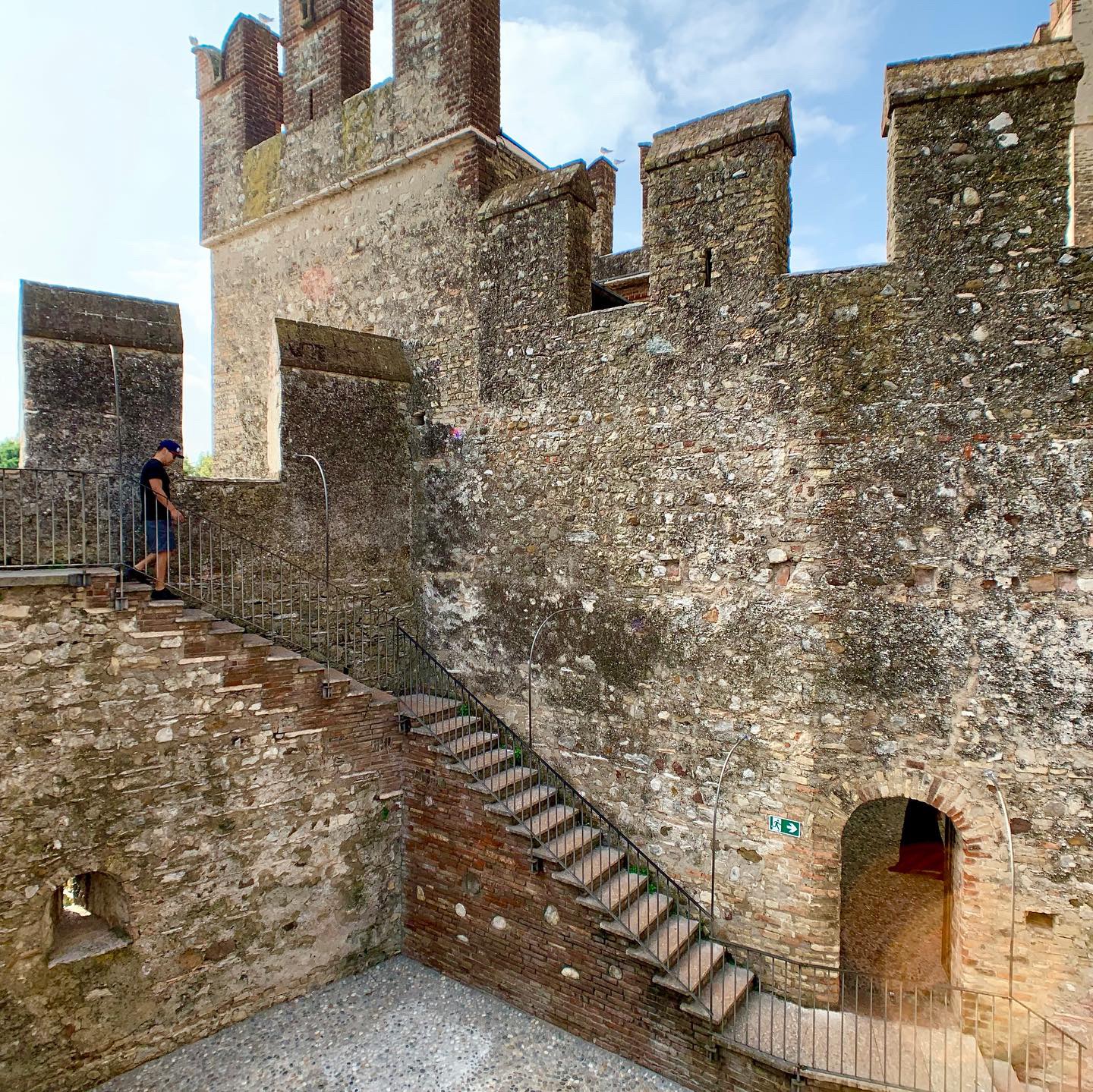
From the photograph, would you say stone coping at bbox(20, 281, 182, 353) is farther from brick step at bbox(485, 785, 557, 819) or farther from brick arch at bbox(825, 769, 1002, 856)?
brick arch at bbox(825, 769, 1002, 856)

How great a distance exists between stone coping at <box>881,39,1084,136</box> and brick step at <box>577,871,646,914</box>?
281 inches

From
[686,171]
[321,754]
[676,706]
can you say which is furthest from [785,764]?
[686,171]

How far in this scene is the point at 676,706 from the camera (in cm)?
699

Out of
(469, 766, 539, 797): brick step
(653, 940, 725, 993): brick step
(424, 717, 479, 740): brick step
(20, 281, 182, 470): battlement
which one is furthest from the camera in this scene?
(424, 717, 479, 740): brick step

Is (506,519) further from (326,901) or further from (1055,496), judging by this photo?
(1055,496)

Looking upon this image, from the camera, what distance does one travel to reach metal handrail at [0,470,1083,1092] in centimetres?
562

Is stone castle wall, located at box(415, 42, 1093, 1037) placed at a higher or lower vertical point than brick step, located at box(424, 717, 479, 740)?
higher

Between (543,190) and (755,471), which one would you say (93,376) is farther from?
(755,471)

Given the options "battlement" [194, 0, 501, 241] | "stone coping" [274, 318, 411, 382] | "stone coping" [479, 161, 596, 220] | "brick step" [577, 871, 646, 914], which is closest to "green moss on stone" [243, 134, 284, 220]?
"battlement" [194, 0, 501, 241]

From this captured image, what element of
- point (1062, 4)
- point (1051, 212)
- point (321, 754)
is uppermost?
point (1062, 4)

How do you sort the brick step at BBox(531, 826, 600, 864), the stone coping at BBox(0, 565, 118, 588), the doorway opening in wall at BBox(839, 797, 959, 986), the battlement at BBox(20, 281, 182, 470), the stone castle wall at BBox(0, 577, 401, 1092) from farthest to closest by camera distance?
the doorway opening in wall at BBox(839, 797, 959, 986) → the battlement at BBox(20, 281, 182, 470) → the brick step at BBox(531, 826, 600, 864) → the stone castle wall at BBox(0, 577, 401, 1092) → the stone coping at BBox(0, 565, 118, 588)

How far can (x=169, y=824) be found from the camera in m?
6.18

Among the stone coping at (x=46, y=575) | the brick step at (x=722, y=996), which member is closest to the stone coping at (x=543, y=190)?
the stone coping at (x=46, y=575)

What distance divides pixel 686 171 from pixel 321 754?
6619 millimetres
